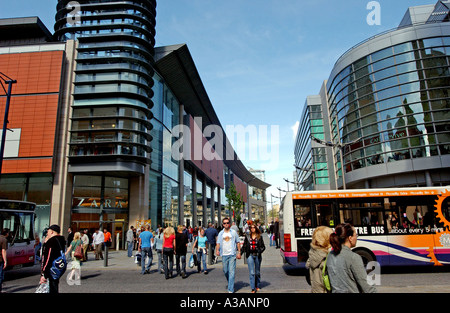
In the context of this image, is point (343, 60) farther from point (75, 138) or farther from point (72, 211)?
point (72, 211)

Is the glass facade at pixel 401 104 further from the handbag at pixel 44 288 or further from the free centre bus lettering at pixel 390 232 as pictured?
the handbag at pixel 44 288

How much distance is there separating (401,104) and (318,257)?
33.6 meters

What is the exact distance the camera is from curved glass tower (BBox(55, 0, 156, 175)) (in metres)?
26.6

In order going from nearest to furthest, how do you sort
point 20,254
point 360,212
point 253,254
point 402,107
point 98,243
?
point 253,254 → point 360,212 → point 20,254 → point 98,243 → point 402,107

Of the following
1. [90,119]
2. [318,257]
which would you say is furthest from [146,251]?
[90,119]

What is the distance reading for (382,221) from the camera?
35.9 feet

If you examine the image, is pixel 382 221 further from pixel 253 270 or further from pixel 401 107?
pixel 401 107

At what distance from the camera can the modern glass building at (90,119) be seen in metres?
26.0

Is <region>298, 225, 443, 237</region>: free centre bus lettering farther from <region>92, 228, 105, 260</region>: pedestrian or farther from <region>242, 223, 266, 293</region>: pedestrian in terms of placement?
<region>92, 228, 105, 260</region>: pedestrian

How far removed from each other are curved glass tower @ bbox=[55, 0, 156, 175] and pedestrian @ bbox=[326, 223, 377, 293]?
81.1 feet

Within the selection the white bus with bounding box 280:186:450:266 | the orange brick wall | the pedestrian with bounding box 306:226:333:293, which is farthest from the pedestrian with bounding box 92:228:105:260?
the pedestrian with bounding box 306:226:333:293

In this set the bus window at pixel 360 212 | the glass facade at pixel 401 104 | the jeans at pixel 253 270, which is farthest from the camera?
the glass facade at pixel 401 104

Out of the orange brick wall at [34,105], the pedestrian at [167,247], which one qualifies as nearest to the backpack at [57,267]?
the pedestrian at [167,247]

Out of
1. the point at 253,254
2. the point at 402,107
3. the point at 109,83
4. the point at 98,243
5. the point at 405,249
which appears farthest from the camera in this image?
the point at 402,107
